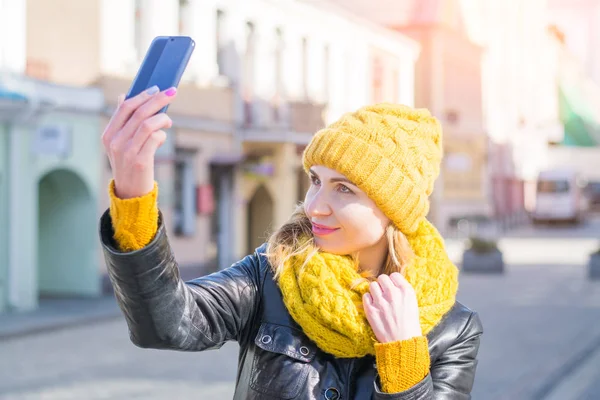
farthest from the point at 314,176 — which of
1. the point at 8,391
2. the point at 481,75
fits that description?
the point at 481,75

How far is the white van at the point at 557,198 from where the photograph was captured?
5481cm

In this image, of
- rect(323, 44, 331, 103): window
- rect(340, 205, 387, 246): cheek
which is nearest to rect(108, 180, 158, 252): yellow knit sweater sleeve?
rect(340, 205, 387, 246): cheek

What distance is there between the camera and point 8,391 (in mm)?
9750

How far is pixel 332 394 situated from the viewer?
97.2 inches

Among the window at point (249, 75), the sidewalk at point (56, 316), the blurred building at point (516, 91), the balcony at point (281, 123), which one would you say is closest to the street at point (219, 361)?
the sidewalk at point (56, 316)

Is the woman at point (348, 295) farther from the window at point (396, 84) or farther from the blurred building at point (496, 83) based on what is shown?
the blurred building at point (496, 83)

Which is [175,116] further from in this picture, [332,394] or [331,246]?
[332,394]

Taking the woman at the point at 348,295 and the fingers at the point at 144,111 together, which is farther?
the woman at the point at 348,295

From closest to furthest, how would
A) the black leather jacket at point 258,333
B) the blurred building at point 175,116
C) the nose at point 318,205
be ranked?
the black leather jacket at point 258,333 → the nose at point 318,205 → the blurred building at point 175,116

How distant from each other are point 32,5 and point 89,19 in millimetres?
1147

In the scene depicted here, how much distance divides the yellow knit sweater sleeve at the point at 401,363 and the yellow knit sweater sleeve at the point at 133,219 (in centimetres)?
63

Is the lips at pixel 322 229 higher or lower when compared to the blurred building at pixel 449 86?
lower

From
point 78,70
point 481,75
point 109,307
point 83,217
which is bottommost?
point 109,307

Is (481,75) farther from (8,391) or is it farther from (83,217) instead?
(8,391)
